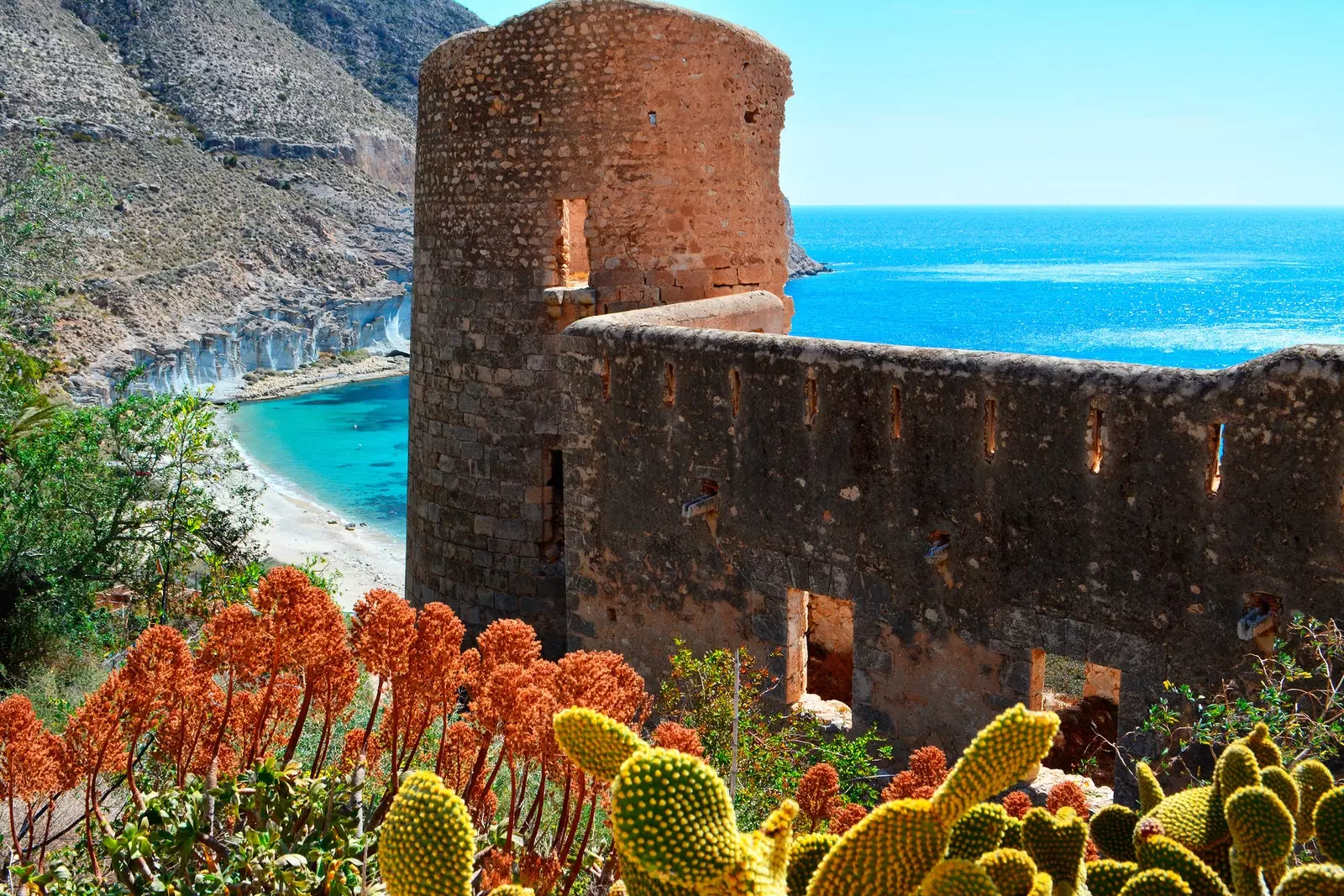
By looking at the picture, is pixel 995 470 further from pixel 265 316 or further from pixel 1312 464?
pixel 265 316

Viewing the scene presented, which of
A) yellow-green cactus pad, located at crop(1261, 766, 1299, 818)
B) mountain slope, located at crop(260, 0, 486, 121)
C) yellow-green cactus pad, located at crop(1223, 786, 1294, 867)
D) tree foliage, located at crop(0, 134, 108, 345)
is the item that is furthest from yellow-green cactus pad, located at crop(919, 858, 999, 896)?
mountain slope, located at crop(260, 0, 486, 121)

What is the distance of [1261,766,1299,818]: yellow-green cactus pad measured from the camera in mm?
3963

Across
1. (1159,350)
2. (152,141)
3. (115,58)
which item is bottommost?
(1159,350)

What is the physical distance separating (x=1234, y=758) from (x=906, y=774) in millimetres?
1720

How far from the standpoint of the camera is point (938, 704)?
7223 mm

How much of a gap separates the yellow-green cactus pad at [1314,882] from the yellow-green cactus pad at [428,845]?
6.92 feet

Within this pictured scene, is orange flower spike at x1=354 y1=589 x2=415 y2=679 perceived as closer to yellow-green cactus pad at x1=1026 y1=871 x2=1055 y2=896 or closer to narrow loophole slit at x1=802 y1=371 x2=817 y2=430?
yellow-green cactus pad at x1=1026 y1=871 x2=1055 y2=896

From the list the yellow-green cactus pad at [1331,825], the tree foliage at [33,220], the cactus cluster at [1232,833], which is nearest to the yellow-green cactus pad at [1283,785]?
the cactus cluster at [1232,833]

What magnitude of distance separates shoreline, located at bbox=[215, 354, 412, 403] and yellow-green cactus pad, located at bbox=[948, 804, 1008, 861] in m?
53.5

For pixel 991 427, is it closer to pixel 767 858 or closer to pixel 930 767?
pixel 930 767

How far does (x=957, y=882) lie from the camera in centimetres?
293

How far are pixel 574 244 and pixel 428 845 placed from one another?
366 inches

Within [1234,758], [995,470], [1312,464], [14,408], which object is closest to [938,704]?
[995,470]

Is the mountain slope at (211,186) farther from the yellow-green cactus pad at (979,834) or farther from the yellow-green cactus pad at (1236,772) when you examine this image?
the yellow-green cactus pad at (1236,772)
